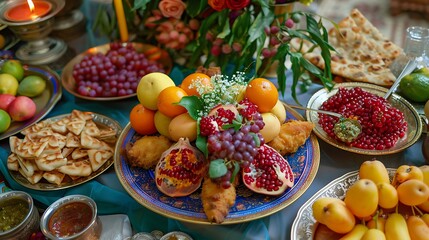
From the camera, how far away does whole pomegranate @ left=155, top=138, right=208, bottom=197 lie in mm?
856

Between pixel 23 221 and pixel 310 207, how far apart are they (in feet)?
2.18

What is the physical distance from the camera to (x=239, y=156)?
78 cm

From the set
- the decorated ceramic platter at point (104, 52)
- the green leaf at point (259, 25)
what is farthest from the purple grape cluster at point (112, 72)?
the green leaf at point (259, 25)

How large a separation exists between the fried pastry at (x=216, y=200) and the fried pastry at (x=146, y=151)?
0.52ft

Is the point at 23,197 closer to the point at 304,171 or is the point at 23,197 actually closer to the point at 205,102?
the point at 205,102

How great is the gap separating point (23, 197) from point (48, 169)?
3.5 inches

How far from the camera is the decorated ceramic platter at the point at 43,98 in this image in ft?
3.82

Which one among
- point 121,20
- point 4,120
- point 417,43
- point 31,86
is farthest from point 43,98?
point 417,43

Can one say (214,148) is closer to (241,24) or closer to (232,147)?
(232,147)

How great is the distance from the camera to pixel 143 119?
3.20ft

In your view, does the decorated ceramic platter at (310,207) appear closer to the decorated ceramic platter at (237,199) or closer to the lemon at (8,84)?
the decorated ceramic platter at (237,199)

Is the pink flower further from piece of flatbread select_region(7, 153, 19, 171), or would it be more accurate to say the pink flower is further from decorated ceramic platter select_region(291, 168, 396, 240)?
decorated ceramic platter select_region(291, 168, 396, 240)

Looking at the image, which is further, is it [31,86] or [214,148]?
[31,86]

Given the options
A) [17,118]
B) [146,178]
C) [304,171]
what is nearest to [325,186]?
[304,171]
